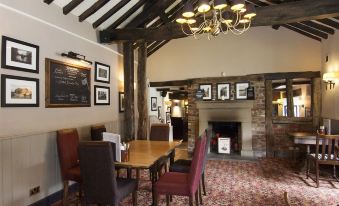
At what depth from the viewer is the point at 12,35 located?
9.96 ft

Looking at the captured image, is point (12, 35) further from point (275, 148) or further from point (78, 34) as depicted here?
point (275, 148)

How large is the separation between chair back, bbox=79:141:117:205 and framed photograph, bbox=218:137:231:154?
4.59m

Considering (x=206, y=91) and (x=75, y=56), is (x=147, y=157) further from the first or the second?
(x=206, y=91)

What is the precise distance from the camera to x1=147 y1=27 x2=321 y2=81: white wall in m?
6.24

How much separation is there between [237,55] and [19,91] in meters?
5.31

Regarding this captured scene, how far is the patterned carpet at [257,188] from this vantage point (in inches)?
138

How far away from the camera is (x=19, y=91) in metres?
3.12

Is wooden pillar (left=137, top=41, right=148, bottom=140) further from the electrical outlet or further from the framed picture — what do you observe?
the framed picture

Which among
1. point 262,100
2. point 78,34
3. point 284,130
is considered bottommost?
point 284,130

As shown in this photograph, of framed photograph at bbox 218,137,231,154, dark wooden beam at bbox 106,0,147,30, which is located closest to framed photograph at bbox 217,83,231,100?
framed photograph at bbox 218,137,231,154

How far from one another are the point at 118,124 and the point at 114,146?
2.75 m

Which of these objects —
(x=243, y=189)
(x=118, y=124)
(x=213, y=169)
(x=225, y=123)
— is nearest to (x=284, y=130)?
(x=225, y=123)

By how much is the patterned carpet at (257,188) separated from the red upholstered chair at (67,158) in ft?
2.58

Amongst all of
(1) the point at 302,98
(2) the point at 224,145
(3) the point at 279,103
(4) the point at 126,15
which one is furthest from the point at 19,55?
(1) the point at 302,98
